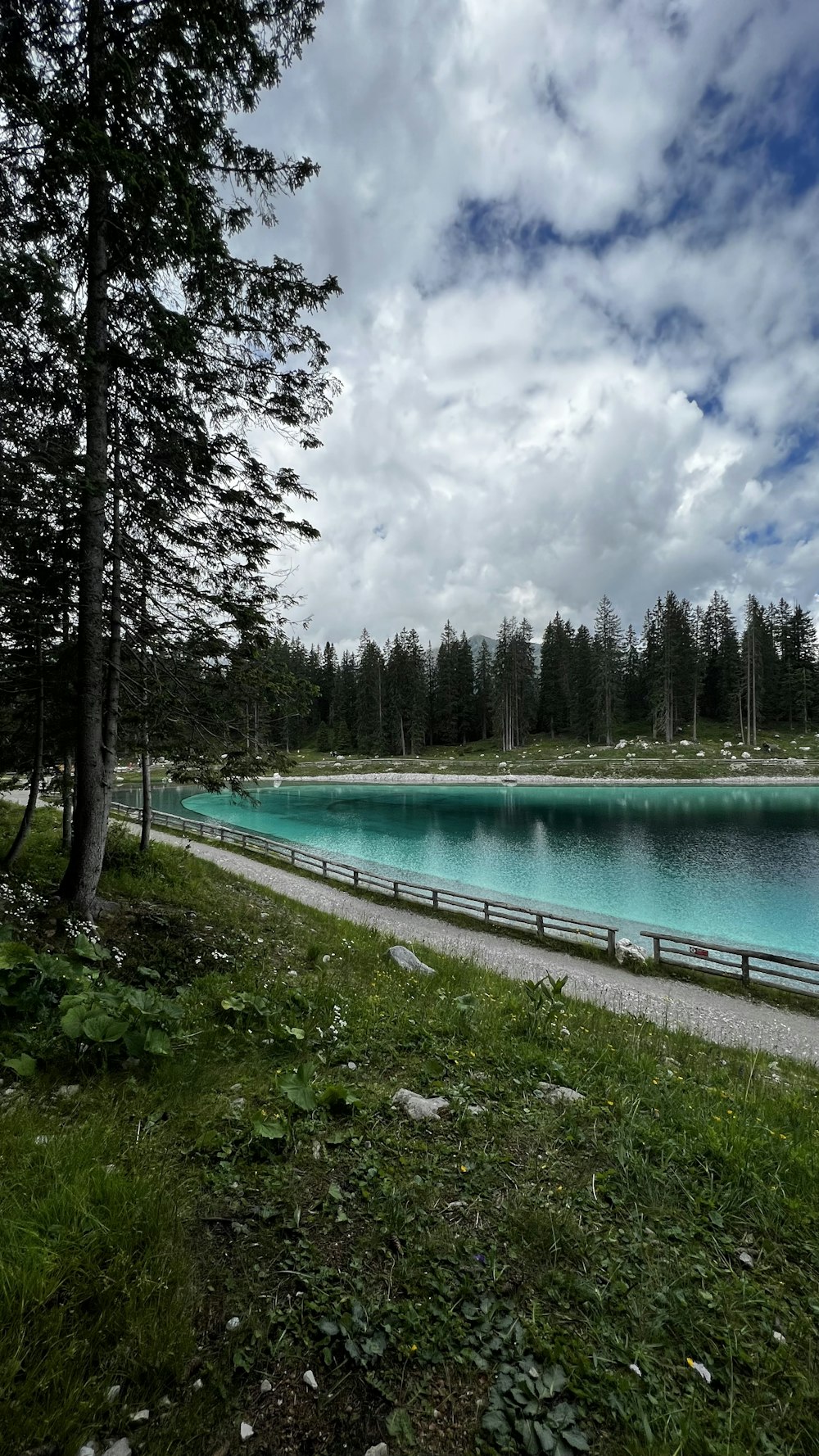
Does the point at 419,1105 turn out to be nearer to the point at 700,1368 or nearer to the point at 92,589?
the point at 700,1368

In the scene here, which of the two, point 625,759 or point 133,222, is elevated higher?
point 133,222

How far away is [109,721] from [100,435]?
4.39m

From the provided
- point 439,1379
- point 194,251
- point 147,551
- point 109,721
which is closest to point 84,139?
point 194,251

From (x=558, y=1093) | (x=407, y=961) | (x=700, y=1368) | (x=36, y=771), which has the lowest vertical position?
(x=407, y=961)

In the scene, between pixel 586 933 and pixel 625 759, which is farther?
pixel 625 759

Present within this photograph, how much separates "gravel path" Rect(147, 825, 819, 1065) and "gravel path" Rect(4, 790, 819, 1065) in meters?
0.02

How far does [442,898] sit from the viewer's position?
1953 centimetres

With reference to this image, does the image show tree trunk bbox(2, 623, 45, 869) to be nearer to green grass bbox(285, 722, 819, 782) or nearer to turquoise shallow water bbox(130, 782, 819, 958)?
turquoise shallow water bbox(130, 782, 819, 958)

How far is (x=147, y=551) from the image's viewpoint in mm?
9664

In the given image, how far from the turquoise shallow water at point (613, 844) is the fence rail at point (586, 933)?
2.61 metres

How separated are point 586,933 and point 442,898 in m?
5.87

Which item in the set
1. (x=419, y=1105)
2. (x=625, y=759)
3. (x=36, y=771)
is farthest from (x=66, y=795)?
(x=625, y=759)

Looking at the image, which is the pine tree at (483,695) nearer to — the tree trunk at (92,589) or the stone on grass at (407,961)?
the stone on grass at (407,961)

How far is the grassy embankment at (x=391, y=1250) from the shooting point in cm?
219
